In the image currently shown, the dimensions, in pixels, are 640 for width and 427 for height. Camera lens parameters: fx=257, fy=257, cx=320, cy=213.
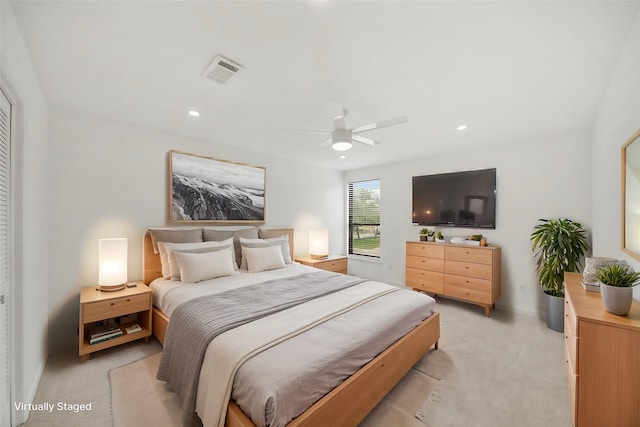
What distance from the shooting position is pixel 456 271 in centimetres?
377

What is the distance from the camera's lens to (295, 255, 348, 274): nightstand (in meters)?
4.31

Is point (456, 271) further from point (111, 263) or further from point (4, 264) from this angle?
point (4, 264)

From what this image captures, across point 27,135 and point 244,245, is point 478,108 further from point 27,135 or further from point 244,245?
point 27,135

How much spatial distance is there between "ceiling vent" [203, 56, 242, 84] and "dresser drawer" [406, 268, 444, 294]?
377cm

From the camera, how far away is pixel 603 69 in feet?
6.09

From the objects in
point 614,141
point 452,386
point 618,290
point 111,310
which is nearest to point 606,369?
point 618,290

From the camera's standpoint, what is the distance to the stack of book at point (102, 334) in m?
2.41

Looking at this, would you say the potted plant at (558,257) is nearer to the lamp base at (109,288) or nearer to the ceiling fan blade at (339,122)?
the ceiling fan blade at (339,122)

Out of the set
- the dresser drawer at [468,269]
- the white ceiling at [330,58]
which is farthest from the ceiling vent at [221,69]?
the dresser drawer at [468,269]

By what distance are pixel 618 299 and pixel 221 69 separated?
2.83 meters

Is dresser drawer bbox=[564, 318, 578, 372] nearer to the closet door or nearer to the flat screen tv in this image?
the flat screen tv

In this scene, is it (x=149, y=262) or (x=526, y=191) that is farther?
(x=526, y=191)

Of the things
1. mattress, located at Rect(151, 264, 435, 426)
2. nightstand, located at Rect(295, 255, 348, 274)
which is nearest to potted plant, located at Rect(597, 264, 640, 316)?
mattress, located at Rect(151, 264, 435, 426)

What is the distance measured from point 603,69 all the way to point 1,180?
403cm
